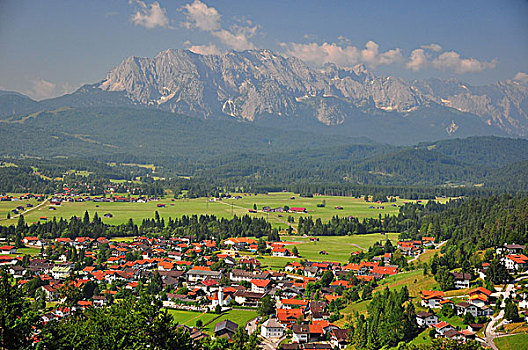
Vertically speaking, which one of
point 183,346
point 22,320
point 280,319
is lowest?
point 280,319

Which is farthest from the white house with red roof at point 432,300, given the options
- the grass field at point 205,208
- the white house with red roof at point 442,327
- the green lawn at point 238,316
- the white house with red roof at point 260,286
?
the grass field at point 205,208

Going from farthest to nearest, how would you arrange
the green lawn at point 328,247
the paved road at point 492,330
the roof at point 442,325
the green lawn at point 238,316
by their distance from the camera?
the green lawn at point 328,247
the green lawn at point 238,316
the roof at point 442,325
the paved road at point 492,330

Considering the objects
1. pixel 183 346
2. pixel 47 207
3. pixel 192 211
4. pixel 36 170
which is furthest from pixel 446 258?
pixel 36 170

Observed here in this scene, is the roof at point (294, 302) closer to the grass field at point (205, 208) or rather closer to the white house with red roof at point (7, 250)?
the white house with red roof at point (7, 250)

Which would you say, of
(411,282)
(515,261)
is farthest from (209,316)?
(515,261)

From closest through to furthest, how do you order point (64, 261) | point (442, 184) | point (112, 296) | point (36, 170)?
point (112, 296) → point (64, 261) → point (36, 170) → point (442, 184)

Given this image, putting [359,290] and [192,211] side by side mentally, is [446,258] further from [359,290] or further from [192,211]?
[192,211]
